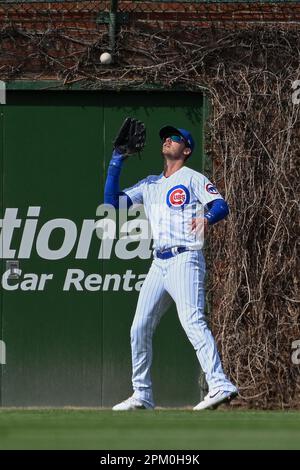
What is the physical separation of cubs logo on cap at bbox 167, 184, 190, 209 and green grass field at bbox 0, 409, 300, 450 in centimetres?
197

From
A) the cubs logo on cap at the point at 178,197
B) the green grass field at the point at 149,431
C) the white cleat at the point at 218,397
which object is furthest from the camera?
the cubs logo on cap at the point at 178,197

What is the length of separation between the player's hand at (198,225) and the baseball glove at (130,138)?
893mm

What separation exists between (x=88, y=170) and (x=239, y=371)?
2480 millimetres

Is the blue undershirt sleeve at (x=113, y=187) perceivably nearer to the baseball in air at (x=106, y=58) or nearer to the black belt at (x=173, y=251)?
the black belt at (x=173, y=251)

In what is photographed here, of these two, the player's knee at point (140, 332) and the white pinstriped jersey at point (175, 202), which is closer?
the player's knee at point (140, 332)

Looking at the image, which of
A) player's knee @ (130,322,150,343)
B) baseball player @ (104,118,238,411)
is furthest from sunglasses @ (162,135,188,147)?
player's knee @ (130,322,150,343)

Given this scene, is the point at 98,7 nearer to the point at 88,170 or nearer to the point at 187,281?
the point at 88,170

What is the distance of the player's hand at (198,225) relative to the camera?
11.2m

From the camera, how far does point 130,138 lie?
472 inches

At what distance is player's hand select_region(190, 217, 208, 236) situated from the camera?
36.7 feet

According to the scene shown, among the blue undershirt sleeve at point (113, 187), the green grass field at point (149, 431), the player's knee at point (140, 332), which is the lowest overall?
the green grass field at point (149, 431)

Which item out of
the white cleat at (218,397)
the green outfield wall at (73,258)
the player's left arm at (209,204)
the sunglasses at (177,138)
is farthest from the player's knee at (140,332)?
the green outfield wall at (73,258)

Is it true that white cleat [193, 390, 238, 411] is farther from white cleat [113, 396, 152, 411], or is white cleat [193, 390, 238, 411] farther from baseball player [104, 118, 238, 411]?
white cleat [113, 396, 152, 411]

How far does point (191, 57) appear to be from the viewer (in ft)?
44.2
